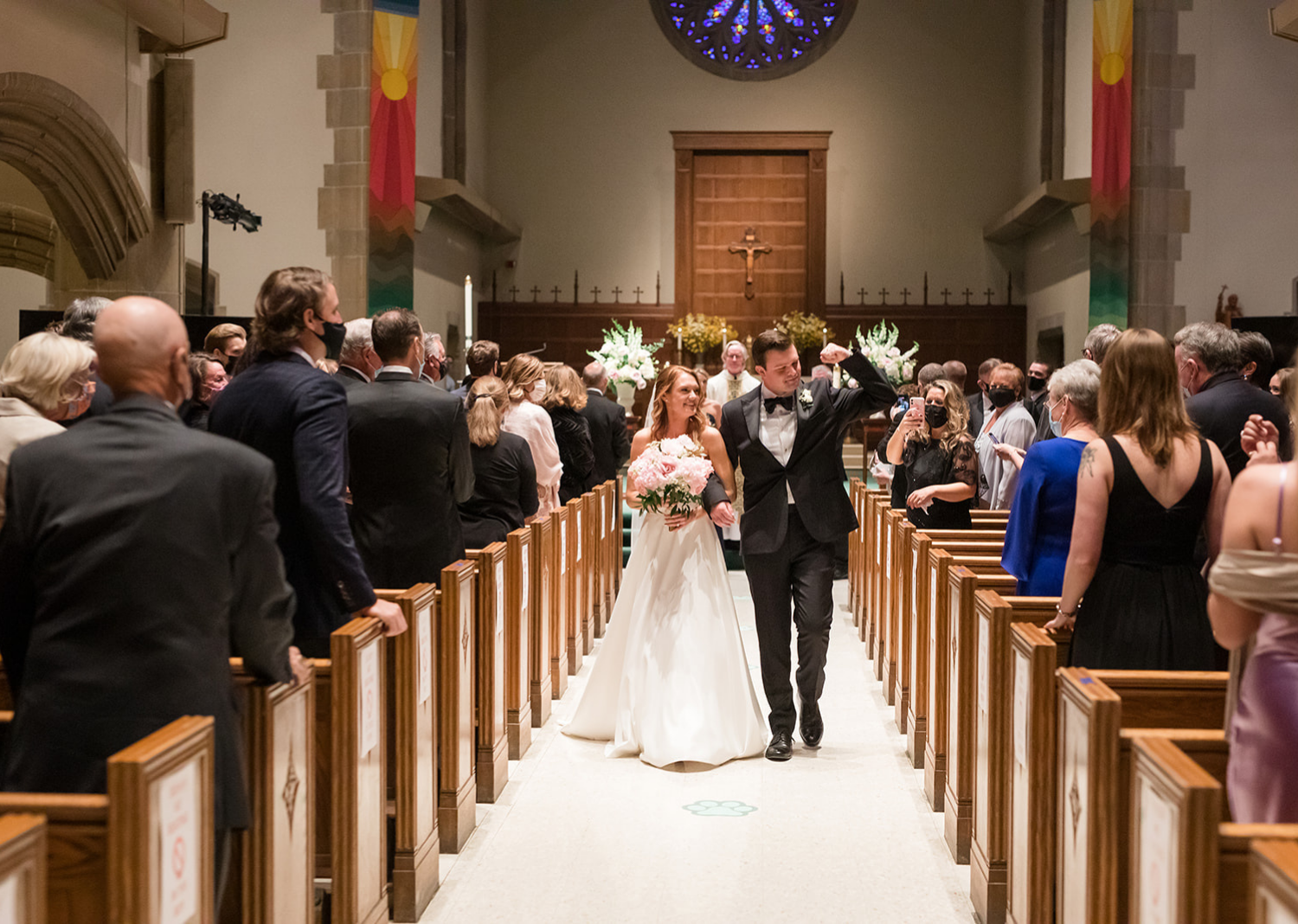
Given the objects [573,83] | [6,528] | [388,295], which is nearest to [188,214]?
[388,295]

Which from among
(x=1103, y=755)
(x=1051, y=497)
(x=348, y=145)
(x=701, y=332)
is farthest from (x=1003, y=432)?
(x=701, y=332)

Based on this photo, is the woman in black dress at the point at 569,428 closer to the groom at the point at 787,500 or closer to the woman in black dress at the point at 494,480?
the woman in black dress at the point at 494,480

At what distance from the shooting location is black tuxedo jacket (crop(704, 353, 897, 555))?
4934 mm

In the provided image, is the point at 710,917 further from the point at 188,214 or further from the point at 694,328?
the point at 694,328

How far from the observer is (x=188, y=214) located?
8680mm

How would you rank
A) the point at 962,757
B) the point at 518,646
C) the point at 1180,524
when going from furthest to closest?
the point at 518,646, the point at 962,757, the point at 1180,524

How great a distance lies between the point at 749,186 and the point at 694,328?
105 inches

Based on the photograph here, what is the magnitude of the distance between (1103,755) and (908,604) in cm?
329

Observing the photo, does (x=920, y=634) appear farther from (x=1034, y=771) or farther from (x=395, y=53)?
(x=395, y=53)

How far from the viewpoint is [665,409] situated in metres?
5.27

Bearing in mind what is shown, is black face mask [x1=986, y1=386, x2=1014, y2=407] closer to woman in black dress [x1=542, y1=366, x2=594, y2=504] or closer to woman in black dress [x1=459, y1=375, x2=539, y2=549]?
woman in black dress [x1=542, y1=366, x2=594, y2=504]

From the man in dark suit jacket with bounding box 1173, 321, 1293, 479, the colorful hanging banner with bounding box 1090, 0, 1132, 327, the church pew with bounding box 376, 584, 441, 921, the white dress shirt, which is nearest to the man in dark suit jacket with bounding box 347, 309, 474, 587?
the church pew with bounding box 376, 584, 441, 921

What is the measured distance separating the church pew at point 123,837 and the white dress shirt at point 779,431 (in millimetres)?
3274

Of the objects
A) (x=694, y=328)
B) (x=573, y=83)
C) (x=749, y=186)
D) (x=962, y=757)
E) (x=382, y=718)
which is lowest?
(x=962, y=757)
